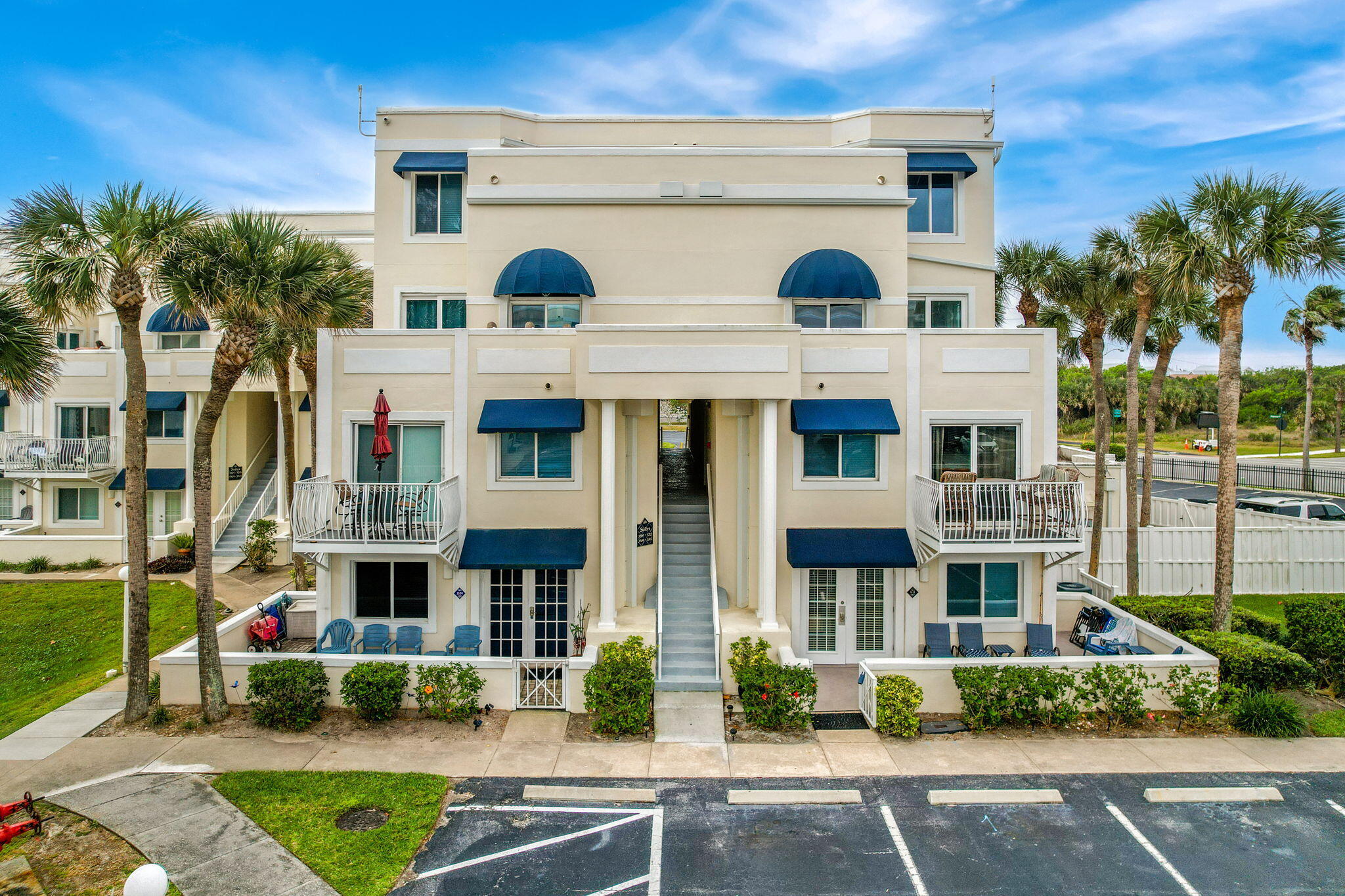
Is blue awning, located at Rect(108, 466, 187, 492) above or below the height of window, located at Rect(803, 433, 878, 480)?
below

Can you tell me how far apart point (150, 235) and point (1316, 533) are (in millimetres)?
28160

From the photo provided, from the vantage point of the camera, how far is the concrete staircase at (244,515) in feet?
79.9

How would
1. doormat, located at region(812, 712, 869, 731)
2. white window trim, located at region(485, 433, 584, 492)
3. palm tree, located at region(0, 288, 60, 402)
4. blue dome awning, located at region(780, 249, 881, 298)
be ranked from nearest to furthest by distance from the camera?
doormat, located at region(812, 712, 869, 731) → palm tree, located at region(0, 288, 60, 402) → white window trim, located at region(485, 433, 584, 492) → blue dome awning, located at region(780, 249, 881, 298)

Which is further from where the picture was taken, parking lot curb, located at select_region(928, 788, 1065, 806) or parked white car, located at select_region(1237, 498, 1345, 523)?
parked white car, located at select_region(1237, 498, 1345, 523)

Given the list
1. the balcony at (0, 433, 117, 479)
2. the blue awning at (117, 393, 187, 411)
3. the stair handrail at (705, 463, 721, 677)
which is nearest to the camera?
the stair handrail at (705, 463, 721, 677)

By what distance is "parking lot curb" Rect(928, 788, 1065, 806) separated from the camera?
10.2 metres

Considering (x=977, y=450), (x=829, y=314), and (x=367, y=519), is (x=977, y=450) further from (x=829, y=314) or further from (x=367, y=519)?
(x=367, y=519)

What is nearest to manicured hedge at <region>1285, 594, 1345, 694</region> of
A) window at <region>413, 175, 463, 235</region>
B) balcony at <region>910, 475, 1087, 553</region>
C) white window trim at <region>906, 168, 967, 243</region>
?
balcony at <region>910, 475, 1087, 553</region>

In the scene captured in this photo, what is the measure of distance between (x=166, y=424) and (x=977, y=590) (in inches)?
1045

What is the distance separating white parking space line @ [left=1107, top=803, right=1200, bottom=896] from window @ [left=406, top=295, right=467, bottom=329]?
53.6ft

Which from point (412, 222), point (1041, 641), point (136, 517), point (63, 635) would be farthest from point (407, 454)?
point (1041, 641)

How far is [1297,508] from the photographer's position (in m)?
26.6

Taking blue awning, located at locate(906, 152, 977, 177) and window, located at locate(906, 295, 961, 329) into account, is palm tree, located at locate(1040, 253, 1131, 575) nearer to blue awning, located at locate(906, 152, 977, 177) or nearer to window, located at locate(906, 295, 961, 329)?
window, located at locate(906, 295, 961, 329)

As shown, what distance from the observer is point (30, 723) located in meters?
12.6
